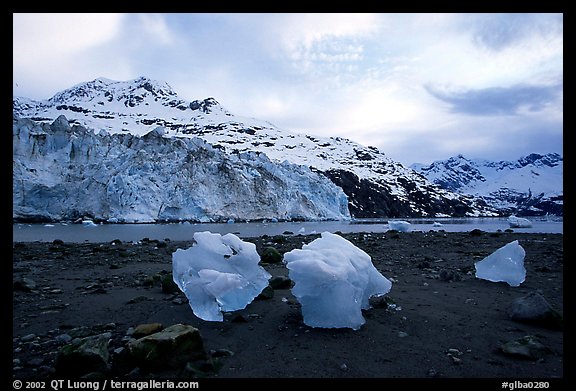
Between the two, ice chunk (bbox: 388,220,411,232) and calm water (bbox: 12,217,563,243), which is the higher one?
ice chunk (bbox: 388,220,411,232)

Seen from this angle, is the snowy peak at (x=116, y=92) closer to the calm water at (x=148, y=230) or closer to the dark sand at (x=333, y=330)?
the calm water at (x=148, y=230)

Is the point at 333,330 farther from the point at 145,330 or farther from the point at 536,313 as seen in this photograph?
the point at 536,313

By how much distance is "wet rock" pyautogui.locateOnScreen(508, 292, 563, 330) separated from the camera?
3.18 meters

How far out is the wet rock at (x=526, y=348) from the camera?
257 cm

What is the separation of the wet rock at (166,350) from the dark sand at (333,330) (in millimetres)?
186

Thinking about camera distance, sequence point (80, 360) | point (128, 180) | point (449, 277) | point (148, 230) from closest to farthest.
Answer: point (80, 360) < point (449, 277) < point (148, 230) < point (128, 180)

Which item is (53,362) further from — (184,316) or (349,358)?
(349,358)

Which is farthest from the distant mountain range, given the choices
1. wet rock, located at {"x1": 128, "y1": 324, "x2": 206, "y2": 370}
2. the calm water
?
wet rock, located at {"x1": 128, "y1": 324, "x2": 206, "y2": 370}

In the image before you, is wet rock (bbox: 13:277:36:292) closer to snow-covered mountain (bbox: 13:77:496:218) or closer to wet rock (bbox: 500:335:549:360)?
wet rock (bbox: 500:335:549:360)

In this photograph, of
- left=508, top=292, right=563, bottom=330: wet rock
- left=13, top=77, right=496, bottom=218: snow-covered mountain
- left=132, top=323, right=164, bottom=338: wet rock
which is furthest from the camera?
left=13, top=77, right=496, bottom=218: snow-covered mountain

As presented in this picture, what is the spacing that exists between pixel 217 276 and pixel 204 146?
3892cm

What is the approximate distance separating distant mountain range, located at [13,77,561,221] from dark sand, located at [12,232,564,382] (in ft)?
98.8

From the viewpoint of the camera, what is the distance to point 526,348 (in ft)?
8.57

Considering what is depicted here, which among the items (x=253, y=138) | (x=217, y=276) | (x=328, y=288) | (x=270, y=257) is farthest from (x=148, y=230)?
(x=253, y=138)
